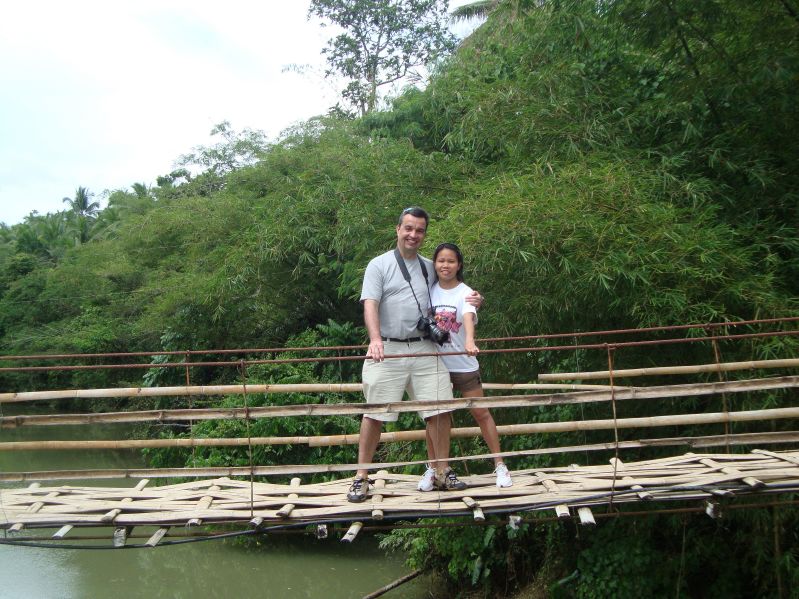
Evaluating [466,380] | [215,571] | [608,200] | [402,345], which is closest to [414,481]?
[466,380]

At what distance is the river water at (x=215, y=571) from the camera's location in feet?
20.6

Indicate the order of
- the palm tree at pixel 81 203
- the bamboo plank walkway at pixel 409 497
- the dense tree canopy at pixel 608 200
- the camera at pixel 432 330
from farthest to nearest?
the palm tree at pixel 81 203 → the dense tree canopy at pixel 608 200 → the camera at pixel 432 330 → the bamboo plank walkway at pixel 409 497

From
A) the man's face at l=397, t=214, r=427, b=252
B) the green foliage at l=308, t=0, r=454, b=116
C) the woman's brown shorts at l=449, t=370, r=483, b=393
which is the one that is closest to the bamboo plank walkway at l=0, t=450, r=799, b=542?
the woman's brown shorts at l=449, t=370, r=483, b=393

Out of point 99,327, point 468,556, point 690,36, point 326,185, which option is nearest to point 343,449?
point 468,556

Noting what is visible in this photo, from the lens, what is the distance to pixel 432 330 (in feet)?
10.3

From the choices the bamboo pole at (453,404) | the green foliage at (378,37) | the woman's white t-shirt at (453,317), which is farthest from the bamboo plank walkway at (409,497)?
the green foliage at (378,37)

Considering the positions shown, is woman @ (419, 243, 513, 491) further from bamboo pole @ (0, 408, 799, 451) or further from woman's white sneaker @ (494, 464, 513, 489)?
bamboo pole @ (0, 408, 799, 451)

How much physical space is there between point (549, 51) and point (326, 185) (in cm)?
286

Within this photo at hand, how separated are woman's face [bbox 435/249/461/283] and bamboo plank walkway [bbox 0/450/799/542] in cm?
86

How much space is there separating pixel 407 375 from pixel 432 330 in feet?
0.76

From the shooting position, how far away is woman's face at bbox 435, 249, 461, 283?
3188mm

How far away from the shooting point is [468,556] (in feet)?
17.3

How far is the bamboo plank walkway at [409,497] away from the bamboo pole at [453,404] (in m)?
0.30

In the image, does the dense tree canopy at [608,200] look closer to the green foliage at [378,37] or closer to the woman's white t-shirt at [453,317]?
the woman's white t-shirt at [453,317]
